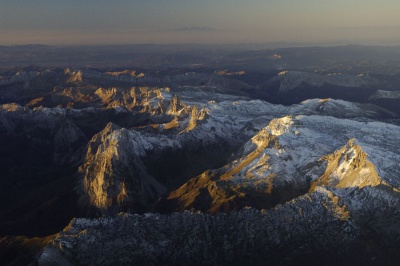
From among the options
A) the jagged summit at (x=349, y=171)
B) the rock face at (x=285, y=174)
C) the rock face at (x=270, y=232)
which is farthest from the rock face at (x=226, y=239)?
the rock face at (x=285, y=174)

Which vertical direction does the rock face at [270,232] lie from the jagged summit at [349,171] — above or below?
below

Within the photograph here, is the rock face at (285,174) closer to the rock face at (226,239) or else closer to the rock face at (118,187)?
the rock face at (118,187)

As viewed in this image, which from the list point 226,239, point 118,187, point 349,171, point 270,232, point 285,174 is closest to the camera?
point 226,239

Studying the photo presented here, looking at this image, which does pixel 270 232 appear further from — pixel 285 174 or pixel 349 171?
pixel 285 174

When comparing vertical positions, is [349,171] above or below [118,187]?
above

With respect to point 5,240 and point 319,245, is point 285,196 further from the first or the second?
point 5,240

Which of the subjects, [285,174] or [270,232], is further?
[285,174]

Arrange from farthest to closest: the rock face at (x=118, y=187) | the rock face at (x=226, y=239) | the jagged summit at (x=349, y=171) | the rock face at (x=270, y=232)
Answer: the rock face at (x=118, y=187), the jagged summit at (x=349, y=171), the rock face at (x=270, y=232), the rock face at (x=226, y=239)

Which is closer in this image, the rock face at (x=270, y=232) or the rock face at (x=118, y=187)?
the rock face at (x=270, y=232)

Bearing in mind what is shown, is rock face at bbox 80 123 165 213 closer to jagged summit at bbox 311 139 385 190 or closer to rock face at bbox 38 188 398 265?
rock face at bbox 38 188 398 265

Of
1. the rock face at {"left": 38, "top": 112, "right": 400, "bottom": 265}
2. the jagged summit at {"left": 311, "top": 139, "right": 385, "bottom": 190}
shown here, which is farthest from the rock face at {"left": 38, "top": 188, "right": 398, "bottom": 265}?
the jagged summit at {"left": 311, "top": 139, "right": 385, "bottom": 190}

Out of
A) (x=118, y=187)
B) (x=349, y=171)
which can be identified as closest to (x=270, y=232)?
(x=349, y=171)

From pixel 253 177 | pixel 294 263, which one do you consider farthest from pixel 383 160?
pixel 294 263
